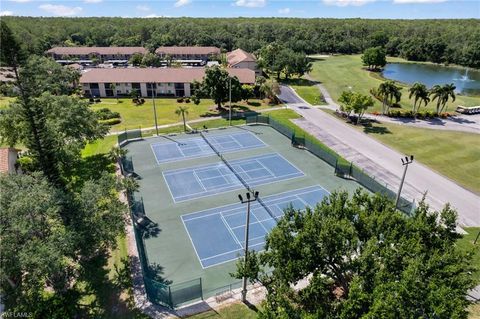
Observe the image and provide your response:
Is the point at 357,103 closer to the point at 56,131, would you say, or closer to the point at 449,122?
the point at 449,122

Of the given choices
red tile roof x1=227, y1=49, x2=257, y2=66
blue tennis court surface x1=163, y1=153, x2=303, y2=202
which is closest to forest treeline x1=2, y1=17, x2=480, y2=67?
red tile roof x1=227, y1=49, x2=257, y2=66

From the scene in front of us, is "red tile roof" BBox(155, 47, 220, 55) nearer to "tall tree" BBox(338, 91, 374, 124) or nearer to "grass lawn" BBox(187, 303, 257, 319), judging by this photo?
"tall tree" BBox(338, 91, 374, 124)

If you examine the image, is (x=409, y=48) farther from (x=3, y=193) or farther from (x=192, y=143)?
(x=3, y=193)

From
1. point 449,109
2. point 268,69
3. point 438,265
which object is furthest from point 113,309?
point 268,69

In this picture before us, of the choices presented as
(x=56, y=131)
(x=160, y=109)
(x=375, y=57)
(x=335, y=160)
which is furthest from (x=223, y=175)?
(x=375, y=57)

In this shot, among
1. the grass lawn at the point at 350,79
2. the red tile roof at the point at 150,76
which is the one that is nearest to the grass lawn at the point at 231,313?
the grass lawn at the point at 350,79
